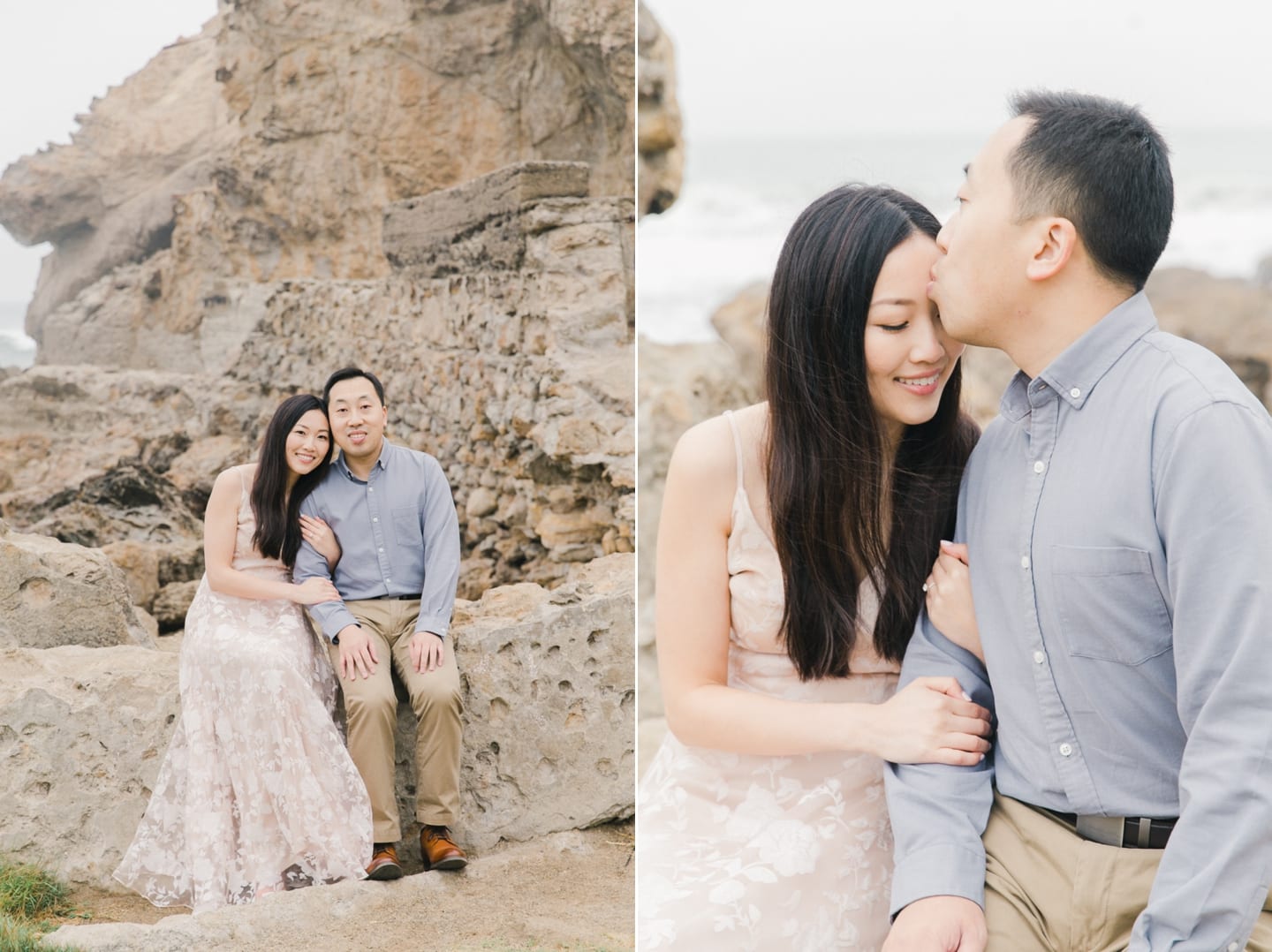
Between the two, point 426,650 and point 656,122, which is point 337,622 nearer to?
point 426,650

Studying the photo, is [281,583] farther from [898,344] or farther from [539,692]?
[898,344]

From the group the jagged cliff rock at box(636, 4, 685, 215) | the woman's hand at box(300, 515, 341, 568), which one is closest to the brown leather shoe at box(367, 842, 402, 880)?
the woman's hand at box(300, 515, 341, 568)

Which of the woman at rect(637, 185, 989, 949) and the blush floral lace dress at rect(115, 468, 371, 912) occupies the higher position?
the woman at rect(637, 185, 989, 949)

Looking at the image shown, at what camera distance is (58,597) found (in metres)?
3.23

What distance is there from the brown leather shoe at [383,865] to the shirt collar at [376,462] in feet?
3.48

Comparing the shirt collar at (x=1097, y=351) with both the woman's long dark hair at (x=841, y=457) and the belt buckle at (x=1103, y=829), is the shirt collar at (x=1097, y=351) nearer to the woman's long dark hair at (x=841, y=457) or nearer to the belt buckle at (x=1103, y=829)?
the woman's long dark hair at (x=841, y=457)

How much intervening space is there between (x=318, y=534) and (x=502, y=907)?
1.21 m

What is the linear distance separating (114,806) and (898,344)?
8.33ft

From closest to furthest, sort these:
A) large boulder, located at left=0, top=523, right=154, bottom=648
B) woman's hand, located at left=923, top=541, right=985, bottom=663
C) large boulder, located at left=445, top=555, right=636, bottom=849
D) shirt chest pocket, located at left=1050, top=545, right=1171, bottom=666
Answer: shirt chest pocket, located at left=1050, top=545, right=1171, bottom=666
woman's hand, located at left=923, top=541, right=985, bottom=663
large boulder, located at left=0, top=523, right=154, bottom=648
large boulder, located at left=445, top=555, right=636, bottom=849

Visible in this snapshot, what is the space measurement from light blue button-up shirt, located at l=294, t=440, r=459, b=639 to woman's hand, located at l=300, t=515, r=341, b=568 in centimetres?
2

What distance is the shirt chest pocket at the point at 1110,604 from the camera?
1.43 meters

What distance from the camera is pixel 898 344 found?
177 cm

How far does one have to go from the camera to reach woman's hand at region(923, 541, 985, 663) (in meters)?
1.72

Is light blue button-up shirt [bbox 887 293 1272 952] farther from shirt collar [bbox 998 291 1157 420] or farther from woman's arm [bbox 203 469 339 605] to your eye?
woman's arm [bbox 203 469 339 605]
